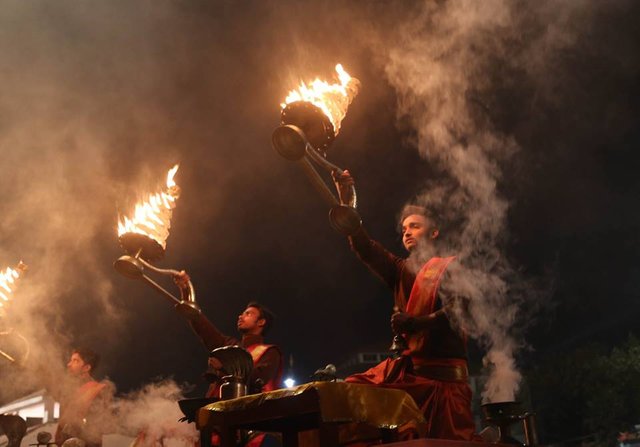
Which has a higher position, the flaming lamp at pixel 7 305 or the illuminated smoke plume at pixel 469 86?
the illuminated smoke plume at pixel 469 86

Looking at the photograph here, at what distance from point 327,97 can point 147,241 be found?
92.8 inches

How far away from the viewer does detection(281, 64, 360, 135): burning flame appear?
4.80 meters

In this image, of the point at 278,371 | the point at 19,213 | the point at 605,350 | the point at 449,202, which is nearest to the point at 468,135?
the point at 449,202

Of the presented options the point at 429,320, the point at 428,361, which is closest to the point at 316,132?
the point at 429,320

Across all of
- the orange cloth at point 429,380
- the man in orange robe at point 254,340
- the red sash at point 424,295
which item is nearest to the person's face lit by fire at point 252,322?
the man in orange robe at point 254,340

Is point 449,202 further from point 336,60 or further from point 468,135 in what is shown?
point 336,60

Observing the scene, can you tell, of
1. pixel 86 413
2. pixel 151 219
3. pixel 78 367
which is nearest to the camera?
pixel 151 219

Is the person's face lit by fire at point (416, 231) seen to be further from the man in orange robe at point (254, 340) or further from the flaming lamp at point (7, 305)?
the flaming lamp at point (7, 305)

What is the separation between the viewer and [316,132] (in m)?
4.77

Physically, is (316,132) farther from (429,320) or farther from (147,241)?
(147,241)

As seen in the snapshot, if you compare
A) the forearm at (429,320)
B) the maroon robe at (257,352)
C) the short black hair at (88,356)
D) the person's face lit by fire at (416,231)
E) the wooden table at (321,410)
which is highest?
the person's face lit by fire at (416,231)

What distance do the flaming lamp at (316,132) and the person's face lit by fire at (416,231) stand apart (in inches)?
21.9

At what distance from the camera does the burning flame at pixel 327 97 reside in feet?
15.8

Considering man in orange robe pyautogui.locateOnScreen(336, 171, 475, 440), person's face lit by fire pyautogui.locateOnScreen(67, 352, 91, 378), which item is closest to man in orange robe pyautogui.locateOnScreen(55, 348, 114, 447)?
person's face lit by fire pyautogui.locateOnScreen(67, 352, 91, 378)
